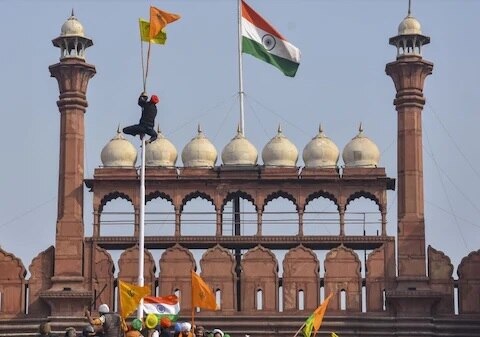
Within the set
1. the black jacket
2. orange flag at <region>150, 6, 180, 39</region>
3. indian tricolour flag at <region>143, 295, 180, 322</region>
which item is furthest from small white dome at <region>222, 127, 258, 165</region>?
the black jacket

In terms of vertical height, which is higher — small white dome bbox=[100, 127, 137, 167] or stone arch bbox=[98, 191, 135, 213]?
small white dome bbox=[100, 127, 137, 167]

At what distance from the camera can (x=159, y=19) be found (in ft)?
143

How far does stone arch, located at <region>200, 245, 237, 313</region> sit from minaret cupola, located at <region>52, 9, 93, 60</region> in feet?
22.0

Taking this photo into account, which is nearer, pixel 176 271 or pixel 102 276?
pixel 176 271

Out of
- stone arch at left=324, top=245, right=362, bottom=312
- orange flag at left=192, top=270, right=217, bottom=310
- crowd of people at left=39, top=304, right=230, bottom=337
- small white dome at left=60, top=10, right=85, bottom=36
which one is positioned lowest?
crowd of people at left=39, top=304, right=230, bottom=337

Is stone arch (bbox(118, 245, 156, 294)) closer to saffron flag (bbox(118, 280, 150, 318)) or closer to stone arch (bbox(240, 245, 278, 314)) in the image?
stone arch (bbox(240, 245, 278, 314))

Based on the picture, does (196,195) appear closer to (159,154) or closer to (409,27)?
(159,154)

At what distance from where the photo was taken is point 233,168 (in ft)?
167

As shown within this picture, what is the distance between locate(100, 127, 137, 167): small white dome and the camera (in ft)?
169

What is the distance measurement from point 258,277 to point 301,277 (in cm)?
Result: 114

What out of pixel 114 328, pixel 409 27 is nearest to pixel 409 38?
pixel 409 27

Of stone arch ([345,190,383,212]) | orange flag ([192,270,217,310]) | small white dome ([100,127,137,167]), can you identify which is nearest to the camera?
orange flag ([192,270,217,310])

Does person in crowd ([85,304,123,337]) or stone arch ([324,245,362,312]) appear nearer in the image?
person in crowd ([85,304,123,337])

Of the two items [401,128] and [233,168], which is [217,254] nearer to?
[233,168]
